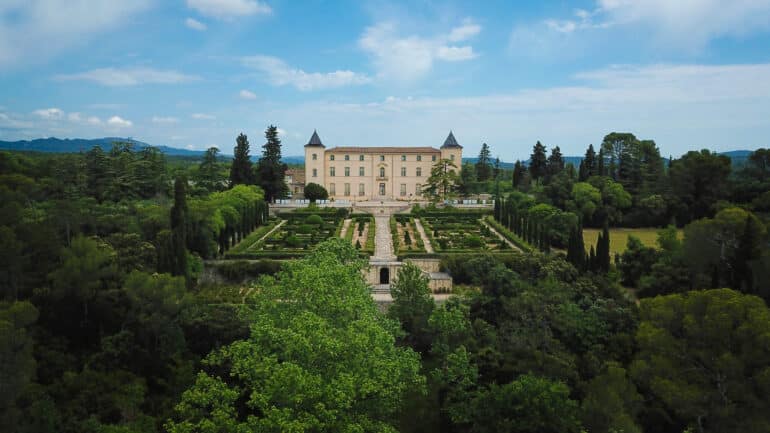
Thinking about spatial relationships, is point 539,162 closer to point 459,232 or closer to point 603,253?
point 459,232

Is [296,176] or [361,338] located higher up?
[296,176]

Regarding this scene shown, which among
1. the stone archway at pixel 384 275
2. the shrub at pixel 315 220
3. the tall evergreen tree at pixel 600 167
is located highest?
the tall evergreen tree at pixel 600 167

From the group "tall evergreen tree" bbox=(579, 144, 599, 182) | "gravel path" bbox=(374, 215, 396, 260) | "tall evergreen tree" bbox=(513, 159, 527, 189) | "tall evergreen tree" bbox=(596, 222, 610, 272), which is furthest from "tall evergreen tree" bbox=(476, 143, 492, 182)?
"tall evergreen tree" bbox=(596, 222, 610, 272)

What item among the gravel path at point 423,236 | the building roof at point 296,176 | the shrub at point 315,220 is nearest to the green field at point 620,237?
the gravel path at point 423,236

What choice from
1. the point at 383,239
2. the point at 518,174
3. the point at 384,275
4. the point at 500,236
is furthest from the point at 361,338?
the point at 518,174

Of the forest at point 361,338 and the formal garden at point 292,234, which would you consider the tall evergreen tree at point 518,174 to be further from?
the forest at point 361,338
